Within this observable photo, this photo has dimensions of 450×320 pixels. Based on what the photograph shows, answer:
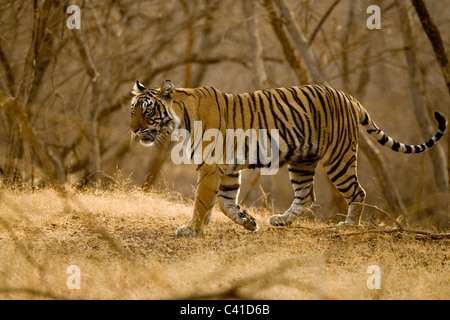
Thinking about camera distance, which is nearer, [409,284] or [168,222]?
[409,284]

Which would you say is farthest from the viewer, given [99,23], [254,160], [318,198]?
[318,198]

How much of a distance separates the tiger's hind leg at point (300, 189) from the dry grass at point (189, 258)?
49 cm

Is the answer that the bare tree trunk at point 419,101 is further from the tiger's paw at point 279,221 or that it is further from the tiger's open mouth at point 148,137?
the tiger's open mouth at point 148,137

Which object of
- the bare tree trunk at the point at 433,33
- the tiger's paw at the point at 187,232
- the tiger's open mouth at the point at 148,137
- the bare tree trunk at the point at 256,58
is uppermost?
the bare tree trunk at the point at 256,58

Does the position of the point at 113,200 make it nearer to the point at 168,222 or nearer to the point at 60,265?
the point at 168,222

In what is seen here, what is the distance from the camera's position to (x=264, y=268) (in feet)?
16.3

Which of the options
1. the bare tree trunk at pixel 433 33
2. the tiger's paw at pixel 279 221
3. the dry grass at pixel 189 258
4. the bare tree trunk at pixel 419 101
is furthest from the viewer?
the bare tree trunk at pixel 419 101

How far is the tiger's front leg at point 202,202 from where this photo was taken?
602cm

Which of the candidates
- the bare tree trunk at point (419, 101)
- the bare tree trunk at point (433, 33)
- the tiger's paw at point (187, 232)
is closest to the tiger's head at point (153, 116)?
the tiger's paw at point (187, 232)

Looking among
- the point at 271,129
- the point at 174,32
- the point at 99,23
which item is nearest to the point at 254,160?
the point at 271,129

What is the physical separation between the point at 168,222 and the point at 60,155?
7.80 metres

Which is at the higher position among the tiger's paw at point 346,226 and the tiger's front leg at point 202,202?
the tiger's front leg at point 202,202

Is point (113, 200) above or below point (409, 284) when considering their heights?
above

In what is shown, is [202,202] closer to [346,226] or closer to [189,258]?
[189,258]
